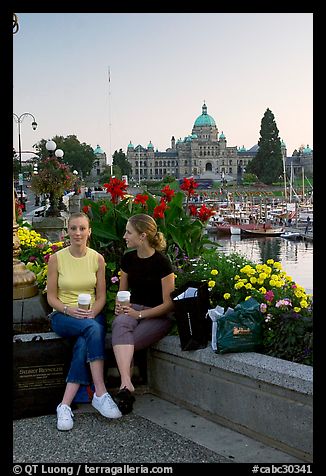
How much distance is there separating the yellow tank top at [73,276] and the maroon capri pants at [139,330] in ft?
1.07

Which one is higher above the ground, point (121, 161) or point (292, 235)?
point (121, 161)

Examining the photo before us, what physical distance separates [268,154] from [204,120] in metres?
62.4

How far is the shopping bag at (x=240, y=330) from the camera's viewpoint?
3.85 m

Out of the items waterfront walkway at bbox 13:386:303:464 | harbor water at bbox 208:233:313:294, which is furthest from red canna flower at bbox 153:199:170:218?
harbor water at bbox 208:233:313:294

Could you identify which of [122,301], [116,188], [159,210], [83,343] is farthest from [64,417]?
[116,188]

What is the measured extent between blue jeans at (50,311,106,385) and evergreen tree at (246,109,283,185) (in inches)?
3441

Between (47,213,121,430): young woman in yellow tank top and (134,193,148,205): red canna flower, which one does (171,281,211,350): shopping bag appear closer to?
(47,213,121,430): young woman in yellow tank top

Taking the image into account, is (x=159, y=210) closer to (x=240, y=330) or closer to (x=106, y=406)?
(x=240, y=330)

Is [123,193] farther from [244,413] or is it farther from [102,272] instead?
[244,413]

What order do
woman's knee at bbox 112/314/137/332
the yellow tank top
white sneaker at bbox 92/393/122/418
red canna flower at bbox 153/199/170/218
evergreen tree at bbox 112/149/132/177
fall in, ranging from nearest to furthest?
white sneaker at bbox 92/393/122/418 → woman's knee at bbox 112/314/137/332 → the yellow tank top → red canna flower at bbox 153/199/170/218 → evergreen tree at bbox 112/149/132/177

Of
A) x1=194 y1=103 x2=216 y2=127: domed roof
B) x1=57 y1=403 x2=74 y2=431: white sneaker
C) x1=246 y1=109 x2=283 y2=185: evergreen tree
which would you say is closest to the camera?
x1=57 y1=403 x2=74 y2=431: white sneaker

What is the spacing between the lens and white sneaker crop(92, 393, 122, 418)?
13.0ft

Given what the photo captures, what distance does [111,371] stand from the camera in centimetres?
454

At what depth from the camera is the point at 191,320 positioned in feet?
13.4
